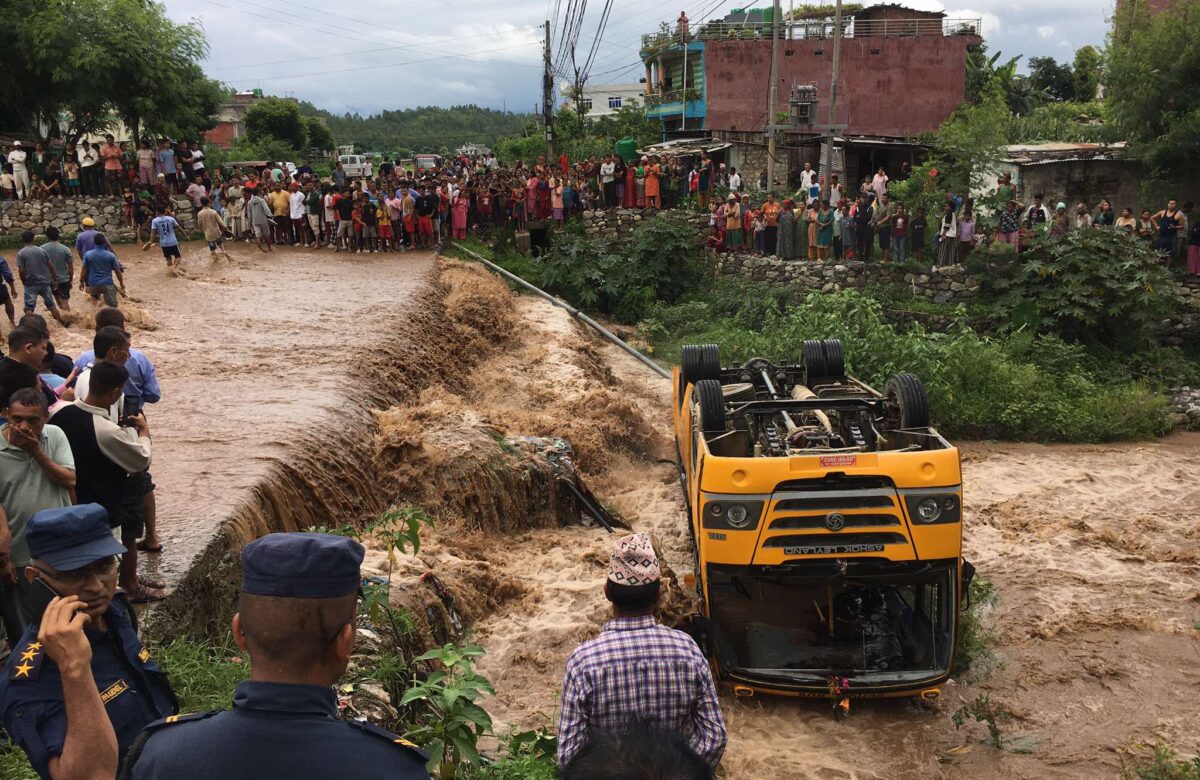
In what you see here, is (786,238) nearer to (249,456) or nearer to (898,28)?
(249,456)

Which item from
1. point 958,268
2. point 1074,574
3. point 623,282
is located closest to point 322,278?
point 623,282

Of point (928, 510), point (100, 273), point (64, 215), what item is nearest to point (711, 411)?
point (928, 510)

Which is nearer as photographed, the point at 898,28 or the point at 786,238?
the point at 786,238

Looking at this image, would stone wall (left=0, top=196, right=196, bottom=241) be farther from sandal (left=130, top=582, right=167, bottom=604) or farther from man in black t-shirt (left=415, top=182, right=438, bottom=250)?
sandal (left=130, top=582, right=167, bottom=604)

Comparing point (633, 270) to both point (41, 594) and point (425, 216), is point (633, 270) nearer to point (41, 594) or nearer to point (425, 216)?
point (425, 216)

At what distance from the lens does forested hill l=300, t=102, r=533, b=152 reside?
11275 cm

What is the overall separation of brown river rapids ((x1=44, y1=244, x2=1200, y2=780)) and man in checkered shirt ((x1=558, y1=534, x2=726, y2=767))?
358 centimetres

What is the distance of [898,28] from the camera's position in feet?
127

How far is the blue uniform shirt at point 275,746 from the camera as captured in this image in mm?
2215

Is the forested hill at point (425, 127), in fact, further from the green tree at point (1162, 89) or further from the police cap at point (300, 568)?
the police cap at point (300, 568)

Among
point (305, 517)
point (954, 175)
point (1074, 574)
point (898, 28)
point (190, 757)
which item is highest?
point (898, 28)

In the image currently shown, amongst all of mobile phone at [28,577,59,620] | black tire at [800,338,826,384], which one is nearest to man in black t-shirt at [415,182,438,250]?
black tire at [800,338,826,384]

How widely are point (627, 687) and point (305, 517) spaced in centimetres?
589

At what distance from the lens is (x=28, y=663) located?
3.14 metres
